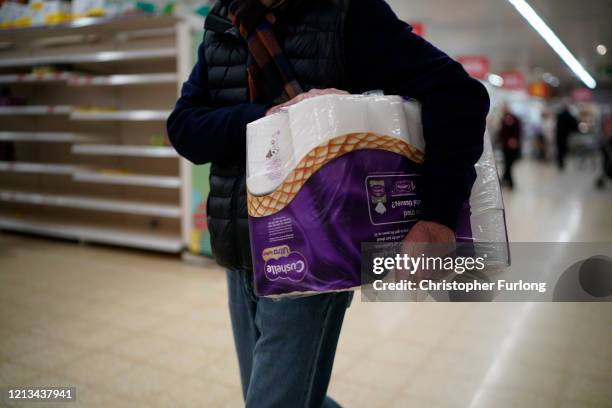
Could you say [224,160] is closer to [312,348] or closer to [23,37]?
[312,348]

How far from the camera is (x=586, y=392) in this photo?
7.04 feet

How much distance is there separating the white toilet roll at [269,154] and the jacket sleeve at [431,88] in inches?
8.8

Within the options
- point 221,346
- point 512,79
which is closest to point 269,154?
point 221,346

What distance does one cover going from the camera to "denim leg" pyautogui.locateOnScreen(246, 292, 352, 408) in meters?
1.03

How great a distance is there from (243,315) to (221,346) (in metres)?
1.45

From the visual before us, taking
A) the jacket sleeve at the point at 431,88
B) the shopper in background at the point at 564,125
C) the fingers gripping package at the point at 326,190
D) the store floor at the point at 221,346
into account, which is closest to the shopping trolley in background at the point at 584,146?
the shopper in background at the point at 564,125

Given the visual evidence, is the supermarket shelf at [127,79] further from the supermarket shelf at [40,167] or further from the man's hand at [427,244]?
the man's hand at [427,244]

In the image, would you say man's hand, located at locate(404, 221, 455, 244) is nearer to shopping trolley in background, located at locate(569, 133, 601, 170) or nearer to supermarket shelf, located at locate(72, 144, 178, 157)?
supermarket shelf, located at locate(72, 144, 178, 157)

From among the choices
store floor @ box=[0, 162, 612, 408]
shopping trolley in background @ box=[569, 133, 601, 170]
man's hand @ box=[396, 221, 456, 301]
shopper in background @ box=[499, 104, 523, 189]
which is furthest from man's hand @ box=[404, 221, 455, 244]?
shopping trolley in background @ box=[569, 133, 601, 170]

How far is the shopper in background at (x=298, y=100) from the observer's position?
0.92 m

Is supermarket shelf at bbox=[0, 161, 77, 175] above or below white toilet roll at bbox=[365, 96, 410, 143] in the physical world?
below

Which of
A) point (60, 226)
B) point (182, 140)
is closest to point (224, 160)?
point (182, 140)

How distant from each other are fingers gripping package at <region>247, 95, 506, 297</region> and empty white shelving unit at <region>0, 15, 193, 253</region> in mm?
3414

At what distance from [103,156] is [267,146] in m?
4.80
